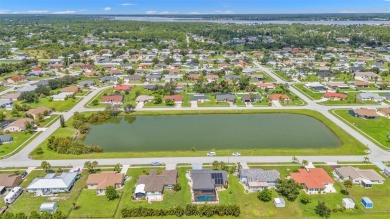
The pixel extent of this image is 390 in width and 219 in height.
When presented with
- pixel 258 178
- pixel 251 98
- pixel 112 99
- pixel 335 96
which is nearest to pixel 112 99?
pixel 112 99

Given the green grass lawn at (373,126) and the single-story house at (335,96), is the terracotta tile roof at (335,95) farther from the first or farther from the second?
the green grass lawn at (373,126)

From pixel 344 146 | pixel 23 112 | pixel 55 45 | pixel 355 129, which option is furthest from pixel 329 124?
pixel 55 45

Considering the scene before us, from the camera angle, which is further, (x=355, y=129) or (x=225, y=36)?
(x=225, y=36)

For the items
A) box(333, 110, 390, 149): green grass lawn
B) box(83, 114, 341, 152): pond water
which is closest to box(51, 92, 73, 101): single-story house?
box(83, 114, 341, 152): pond water

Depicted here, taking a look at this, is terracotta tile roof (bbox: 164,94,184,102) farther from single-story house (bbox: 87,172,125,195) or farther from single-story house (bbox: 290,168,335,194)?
single-story house (bbox: 290,168,335,194)

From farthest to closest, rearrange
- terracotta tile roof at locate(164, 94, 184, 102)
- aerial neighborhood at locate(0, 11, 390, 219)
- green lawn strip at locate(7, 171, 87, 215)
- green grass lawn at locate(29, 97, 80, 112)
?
terracotta tile roof at locate(164, 94, 184, 102) → green grass lawn at locate(29, 97, 80, 112) → aerial neighborhood at locate(0, 11, 390, 219) → green lawn strip at locate(7, 171, 87, 215)

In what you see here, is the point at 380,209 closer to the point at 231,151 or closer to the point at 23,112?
the point at 231,151
